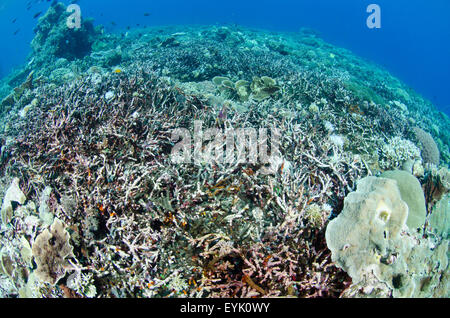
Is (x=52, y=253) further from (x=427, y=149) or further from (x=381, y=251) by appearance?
(x=427, y=149)

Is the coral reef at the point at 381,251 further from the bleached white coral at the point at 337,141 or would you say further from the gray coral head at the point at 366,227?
the bleached white coral at the point at 337,141

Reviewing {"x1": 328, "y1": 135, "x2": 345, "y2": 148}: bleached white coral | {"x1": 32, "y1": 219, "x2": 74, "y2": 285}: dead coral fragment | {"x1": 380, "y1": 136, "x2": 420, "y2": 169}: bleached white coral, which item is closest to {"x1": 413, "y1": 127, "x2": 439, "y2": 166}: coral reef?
{"x1": 380, "y1": 136, "x2": 420, "y2": 169}: bleached white coral

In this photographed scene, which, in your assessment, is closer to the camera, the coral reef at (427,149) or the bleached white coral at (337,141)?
the bleached white coral at (337,141)

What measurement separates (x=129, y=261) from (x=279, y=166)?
7.31ft

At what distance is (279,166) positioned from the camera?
3.21 meters

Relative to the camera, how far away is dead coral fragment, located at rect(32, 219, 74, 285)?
227 centimetres

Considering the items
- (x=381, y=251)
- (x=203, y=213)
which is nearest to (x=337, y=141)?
(x=381, y=251)

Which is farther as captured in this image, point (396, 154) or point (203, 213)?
point (396, 154)

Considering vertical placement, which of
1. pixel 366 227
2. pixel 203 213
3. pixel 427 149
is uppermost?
pixel 427 149

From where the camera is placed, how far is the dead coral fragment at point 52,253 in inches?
89.5

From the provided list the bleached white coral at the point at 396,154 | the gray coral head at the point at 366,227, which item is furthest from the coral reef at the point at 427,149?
the gray coral head at the point at 366,227

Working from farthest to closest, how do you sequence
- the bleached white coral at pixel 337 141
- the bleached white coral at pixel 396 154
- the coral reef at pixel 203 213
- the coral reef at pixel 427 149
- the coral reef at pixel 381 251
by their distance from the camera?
the coral reef at pixel 427 149 < the bleached white coral at pixel 396 154 < the bleached white coral at pixel 337 141 < the coral reef at pixel 203 213 < the coral reef at pixel 381 251

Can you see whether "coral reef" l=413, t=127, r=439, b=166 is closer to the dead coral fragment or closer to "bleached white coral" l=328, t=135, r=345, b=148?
"bleached white coral" l=328, t=135, r=345, b=148

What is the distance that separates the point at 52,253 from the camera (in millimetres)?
2354
